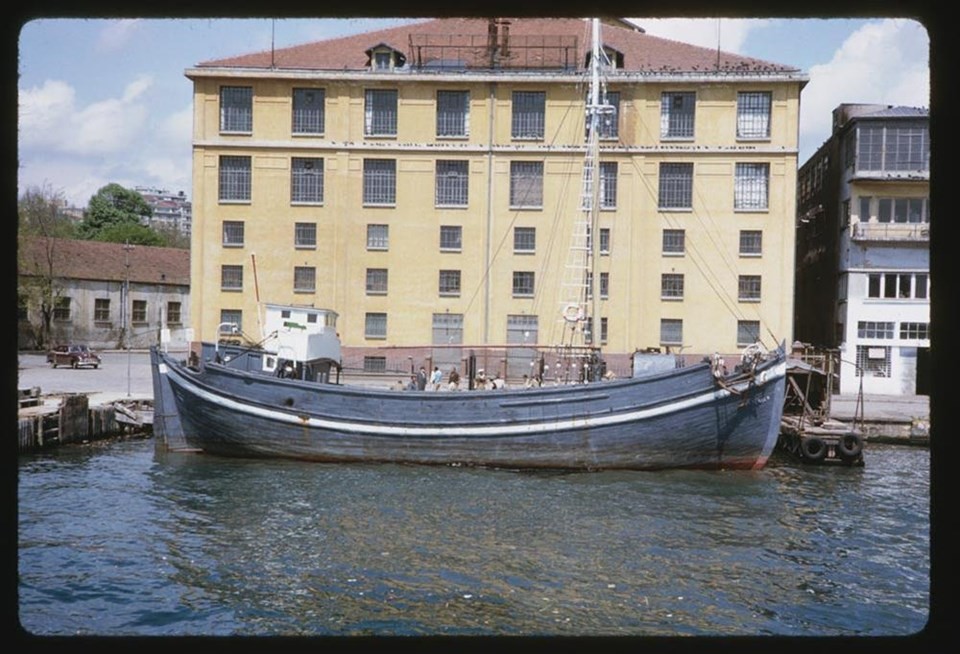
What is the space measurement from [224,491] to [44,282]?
35.1m

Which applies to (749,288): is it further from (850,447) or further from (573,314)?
(573,314)

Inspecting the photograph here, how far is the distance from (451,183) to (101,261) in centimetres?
2889

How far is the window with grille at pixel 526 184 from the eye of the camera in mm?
39156

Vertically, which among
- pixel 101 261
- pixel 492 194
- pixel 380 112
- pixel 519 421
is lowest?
pixel 519 421

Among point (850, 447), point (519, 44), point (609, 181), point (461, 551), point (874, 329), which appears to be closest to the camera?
A: point (461, 551)

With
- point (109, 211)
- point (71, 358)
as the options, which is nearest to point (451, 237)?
point (71, 358)

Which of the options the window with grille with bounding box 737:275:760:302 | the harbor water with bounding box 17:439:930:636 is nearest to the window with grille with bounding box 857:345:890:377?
the window with grille with bounding box 737:275:760:302

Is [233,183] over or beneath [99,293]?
over

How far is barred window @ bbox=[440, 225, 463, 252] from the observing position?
39.3 metres

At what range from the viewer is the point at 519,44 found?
40375 millimetres

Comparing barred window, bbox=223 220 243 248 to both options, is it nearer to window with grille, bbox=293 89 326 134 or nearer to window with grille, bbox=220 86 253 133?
window with grille, bbox=220 86 253 133

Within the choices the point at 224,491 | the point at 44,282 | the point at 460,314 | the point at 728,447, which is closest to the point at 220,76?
the point at 460,314

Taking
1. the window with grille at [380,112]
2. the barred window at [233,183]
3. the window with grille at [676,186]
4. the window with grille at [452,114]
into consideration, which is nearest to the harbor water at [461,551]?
the window with grille at [676,186]
